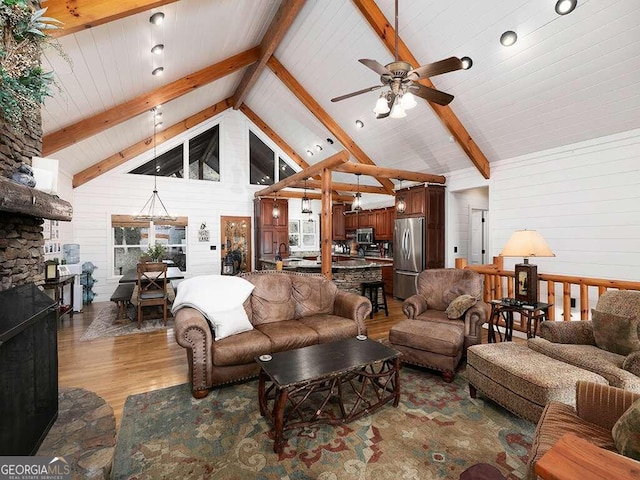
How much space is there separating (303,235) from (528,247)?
7433 millimetres

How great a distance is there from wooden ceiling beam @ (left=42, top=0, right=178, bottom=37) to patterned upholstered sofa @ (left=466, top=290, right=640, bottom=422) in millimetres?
4095

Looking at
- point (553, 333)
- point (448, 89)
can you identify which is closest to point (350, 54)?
point (448, 89)

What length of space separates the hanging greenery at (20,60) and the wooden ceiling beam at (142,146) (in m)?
5.75

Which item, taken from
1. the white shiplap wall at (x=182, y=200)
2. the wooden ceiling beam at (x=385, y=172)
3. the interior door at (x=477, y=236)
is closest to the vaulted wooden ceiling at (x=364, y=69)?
the wooden ceiling beam at (x=385, y=172)

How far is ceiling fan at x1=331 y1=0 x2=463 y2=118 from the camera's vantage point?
278 centimetres

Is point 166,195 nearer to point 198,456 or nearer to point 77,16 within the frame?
point 77,16

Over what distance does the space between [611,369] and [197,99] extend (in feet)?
25.0

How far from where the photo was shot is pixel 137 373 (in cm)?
327

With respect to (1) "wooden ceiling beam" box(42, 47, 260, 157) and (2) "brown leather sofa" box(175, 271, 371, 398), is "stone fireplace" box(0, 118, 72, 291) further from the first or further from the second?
(1) "wooden ceiling beam" box(42, 47, 260, 157)

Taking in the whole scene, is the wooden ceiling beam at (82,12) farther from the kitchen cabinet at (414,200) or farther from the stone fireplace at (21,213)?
the kitchen cabinet at (414,200)

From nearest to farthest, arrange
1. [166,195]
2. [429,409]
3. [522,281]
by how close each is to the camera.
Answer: [429,409], [522,281], [166,195]

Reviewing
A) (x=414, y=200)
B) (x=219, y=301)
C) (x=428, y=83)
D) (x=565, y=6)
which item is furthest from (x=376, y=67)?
(x=414, y=200)

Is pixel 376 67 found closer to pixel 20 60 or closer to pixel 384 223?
pixel 20 60

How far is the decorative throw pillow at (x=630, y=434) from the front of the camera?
114 centimetres
